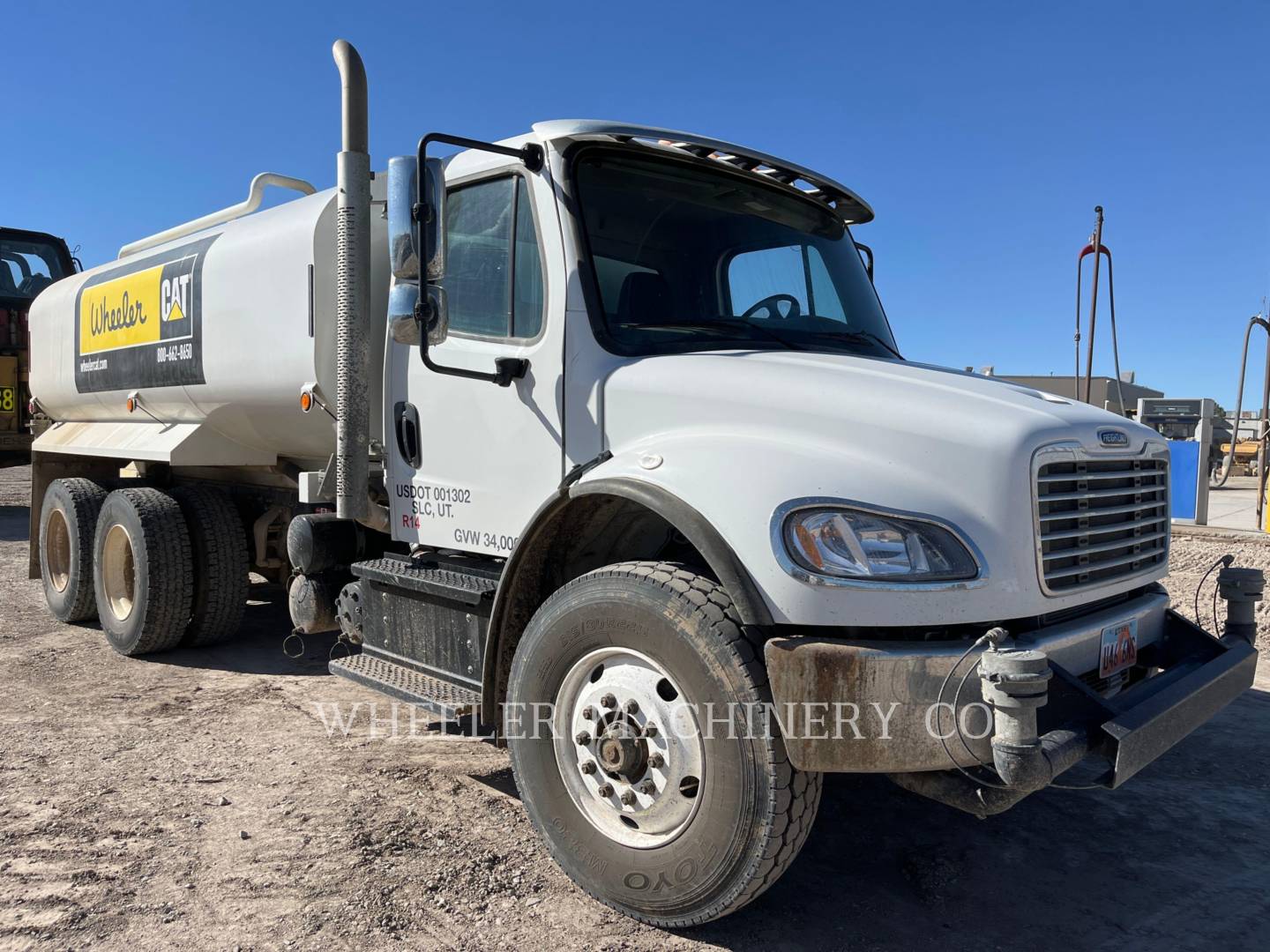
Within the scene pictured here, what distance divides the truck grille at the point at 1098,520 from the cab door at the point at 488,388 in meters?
1.67

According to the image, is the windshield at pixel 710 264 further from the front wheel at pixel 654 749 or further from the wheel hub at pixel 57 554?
the wheel hub at pixel 57 554

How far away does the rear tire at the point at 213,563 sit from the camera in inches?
248

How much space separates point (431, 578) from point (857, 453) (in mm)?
2002

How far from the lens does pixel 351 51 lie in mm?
4113

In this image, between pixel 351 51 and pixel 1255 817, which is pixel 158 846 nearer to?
pixel 351 51

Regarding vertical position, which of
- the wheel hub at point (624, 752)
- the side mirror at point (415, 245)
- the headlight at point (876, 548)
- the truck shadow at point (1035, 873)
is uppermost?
the side mirror at point (415, 245)

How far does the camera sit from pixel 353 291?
4.20 meters

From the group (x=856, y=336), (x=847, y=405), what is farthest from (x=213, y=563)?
(x=847, y=405)

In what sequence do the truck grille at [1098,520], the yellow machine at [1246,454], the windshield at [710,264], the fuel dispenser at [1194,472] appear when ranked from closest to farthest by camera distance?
the truck grille at [1098,520] → the windshield at [710,264] → the fuel dispenser at [1194,472] → the yellow machine at [1246,454]

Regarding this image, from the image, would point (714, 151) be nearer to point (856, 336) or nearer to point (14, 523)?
point (856, 336)

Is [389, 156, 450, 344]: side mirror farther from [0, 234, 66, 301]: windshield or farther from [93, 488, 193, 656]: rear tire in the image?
[0, 234, 66, 301]: windshield

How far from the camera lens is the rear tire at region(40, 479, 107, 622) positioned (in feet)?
22.7

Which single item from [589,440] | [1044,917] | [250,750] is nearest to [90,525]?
[250,750]

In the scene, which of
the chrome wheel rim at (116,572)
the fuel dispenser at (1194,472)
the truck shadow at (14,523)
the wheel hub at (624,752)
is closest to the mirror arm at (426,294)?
the wheel hub at (624,752)
